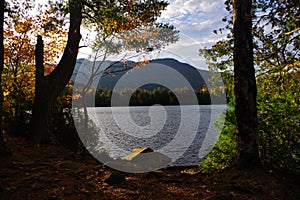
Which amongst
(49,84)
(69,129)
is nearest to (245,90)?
(49,84)

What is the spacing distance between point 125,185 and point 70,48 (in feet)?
21.9

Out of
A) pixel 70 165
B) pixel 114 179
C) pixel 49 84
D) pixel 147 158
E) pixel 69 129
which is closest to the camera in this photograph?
pixel 114 179

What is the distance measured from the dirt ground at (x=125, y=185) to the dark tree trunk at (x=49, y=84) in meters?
3.11

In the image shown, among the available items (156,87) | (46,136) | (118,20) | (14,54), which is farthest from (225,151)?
(156,87)

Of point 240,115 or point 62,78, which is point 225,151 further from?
point 62,78

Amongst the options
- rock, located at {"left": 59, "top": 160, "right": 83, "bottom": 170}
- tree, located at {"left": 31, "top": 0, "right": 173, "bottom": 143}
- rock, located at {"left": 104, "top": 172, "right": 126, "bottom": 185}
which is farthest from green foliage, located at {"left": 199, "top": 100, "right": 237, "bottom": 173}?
tree, located at {"left": 31, "top": 0, "right": 173, "bottom": 143}

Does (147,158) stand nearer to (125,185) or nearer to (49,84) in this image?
(49,84)

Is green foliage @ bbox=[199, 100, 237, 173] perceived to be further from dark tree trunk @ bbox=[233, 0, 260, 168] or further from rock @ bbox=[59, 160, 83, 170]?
rock @ bbox=[59, 160, 83, 170]

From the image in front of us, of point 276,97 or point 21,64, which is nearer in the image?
point 276,97

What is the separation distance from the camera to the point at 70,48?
9.98 meters

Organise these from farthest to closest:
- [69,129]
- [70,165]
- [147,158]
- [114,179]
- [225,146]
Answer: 1. [69,129]
2. [147,158]
3. [70,165]
4. [225,146]
5. [114,179]

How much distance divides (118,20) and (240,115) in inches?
216

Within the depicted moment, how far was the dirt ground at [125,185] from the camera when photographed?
4461mm

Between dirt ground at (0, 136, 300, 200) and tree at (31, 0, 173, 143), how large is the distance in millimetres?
3212
